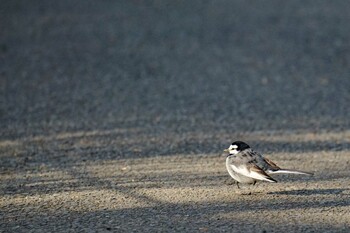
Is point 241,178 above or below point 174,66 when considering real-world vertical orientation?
below

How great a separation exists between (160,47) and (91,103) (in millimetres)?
5209

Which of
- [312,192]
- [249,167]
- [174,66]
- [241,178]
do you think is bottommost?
[312,192]

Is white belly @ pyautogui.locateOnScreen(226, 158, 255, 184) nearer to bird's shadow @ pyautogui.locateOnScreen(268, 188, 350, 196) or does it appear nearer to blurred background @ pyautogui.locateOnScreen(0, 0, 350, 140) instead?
bird's shadow @ pyautogui.locateOnScreen(268, 188, 350, 196)

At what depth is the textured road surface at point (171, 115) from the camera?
7078 millimetres

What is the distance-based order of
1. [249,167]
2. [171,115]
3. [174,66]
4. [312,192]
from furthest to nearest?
[174,66] → [171,115] → [312,192] → [249,167]

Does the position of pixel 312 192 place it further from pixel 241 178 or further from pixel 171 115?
pixel 171 115

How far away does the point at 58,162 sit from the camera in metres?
9.11

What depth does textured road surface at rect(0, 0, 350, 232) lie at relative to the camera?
7078 millimetres

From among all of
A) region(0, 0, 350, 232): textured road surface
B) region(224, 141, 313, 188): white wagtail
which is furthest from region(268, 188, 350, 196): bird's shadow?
region(224, 141, 313, 188): white wagtail

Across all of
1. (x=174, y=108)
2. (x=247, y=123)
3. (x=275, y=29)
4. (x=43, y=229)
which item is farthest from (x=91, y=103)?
(x=275, y=29)

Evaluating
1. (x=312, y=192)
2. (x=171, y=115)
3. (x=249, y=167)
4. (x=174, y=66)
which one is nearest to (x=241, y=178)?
(x=249, y=167)

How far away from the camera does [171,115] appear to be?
38.1 ft

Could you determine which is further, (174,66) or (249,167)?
(174,66)

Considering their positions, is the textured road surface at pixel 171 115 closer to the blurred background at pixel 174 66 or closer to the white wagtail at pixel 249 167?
the blurred background at pixel 174 66
